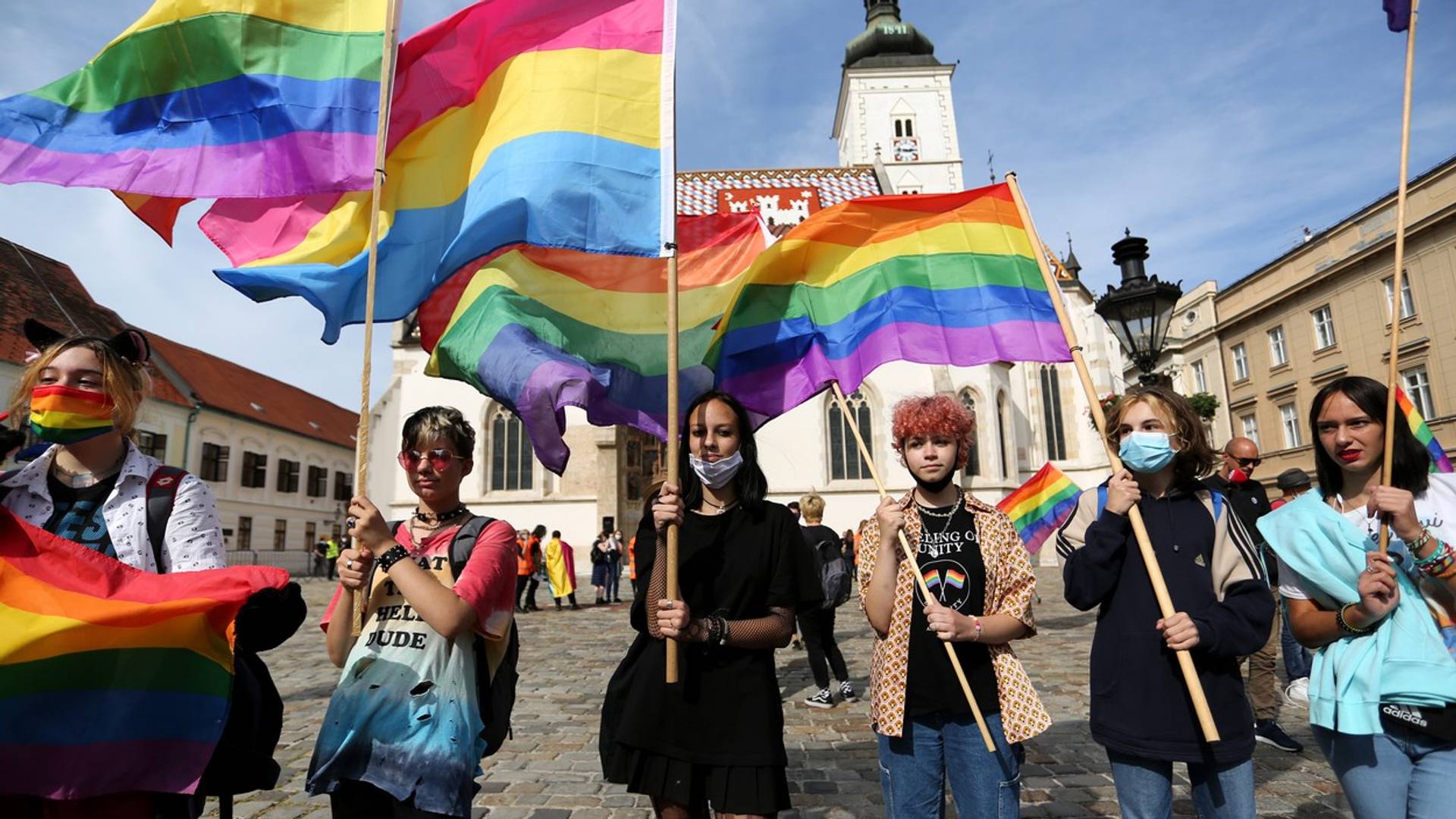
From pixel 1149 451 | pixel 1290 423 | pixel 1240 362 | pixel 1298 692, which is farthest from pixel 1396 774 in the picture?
pixel 1240 362

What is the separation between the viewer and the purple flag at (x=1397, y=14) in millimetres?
3016

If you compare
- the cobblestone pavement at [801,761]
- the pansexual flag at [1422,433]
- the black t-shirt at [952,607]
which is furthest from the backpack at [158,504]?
the pansexual flag at [1422,433]

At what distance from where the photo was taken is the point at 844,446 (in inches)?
1160

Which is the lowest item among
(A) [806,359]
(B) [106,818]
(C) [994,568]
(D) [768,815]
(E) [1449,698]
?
(D) [768,815]

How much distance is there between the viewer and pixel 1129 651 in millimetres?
2545

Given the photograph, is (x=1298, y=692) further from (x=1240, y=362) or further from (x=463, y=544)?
(x=1240, y=362)

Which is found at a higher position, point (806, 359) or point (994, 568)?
point (806, 359)

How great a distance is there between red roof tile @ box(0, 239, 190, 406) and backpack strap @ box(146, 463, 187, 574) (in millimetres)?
28931

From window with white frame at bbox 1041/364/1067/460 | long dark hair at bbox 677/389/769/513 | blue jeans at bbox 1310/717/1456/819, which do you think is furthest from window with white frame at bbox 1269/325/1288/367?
long dark hair at bbox 677/389/769/513

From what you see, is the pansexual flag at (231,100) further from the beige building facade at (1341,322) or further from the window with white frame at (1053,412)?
the window with white frame at (1053,412)

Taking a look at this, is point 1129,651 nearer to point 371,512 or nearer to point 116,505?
point 371,512

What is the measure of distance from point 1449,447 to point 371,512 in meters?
31.5

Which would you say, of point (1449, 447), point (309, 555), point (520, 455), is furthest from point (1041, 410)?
point (309, 555)

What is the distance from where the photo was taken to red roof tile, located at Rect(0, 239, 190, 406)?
2602 cm
